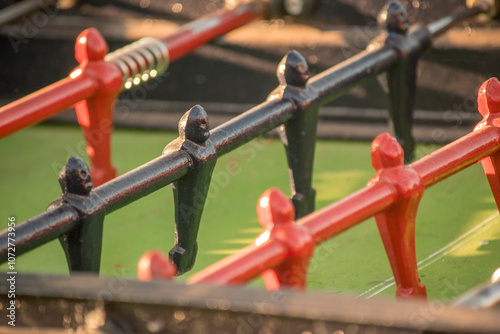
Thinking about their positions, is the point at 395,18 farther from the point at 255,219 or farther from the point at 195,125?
the point at 195,125

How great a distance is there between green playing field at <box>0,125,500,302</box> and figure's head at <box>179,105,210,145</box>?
0.32 meters

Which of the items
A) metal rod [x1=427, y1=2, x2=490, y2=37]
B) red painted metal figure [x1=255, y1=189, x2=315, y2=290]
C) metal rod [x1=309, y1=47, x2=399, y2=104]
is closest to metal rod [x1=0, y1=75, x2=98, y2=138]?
metal rod [x1=309, y1=47, x2=399, y2=104]

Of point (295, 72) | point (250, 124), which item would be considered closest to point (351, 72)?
point (295, 72)

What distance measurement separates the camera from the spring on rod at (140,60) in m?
1.79

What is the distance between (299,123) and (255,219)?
268 mm

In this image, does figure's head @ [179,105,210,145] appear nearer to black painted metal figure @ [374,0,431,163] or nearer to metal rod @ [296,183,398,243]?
metal rod @ [296,183,398,243]

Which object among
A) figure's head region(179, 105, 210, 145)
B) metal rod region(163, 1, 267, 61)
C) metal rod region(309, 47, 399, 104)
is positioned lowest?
figure's head region(179, 105, 210, 145)

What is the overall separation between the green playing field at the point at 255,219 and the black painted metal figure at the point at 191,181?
13cm

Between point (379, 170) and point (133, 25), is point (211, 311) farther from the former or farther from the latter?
point (133, 25)

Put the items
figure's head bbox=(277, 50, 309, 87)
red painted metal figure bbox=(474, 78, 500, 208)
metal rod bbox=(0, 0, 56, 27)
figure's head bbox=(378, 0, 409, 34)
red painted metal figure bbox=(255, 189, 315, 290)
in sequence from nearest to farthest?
red painted metal figure bbox=(255, 189, 315, 290) → red painted metal figure bbox=(474, 78, 500, 208) → figure's head bbox=(277, 50, 309, 87) → figure's head bbox=(378, 0, 409, 34) → metal rod bbox=(0, 0, 56, 27)

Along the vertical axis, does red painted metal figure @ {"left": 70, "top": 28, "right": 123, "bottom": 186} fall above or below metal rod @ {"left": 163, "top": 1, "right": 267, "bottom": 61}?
below

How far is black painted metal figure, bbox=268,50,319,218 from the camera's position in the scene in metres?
1.50

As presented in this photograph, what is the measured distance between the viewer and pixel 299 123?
1.52 meters

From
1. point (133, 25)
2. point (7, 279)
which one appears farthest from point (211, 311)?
point (133, 25)
